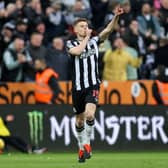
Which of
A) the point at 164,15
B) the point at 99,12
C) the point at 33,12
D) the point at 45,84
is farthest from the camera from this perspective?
the point at 164,15

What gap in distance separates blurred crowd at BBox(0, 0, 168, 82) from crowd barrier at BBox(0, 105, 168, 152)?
1.31 m

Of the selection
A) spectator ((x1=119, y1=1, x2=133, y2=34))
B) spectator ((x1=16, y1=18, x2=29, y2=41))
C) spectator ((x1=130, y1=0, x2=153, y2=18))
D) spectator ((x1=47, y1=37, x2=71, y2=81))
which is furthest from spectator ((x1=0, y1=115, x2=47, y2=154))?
spectator ((x1=130, y1=0, x2=153, y2=18))

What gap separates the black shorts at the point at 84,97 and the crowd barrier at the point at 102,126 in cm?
424

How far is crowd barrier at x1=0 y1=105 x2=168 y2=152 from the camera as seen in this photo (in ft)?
57.3

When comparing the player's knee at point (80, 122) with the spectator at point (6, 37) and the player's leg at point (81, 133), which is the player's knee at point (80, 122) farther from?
the spectator at point (6, 37)

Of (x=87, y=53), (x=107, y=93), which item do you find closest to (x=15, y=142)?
(x=107, y=93)

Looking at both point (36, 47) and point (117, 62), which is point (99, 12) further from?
point (36, 47)

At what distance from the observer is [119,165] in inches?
485

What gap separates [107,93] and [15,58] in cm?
246

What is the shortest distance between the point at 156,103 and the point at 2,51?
4.06 meters

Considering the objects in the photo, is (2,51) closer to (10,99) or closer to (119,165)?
(10,99)

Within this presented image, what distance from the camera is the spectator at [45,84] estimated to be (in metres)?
17.8

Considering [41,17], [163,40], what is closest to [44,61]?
[41,17]

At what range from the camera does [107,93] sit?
18.7 metres
